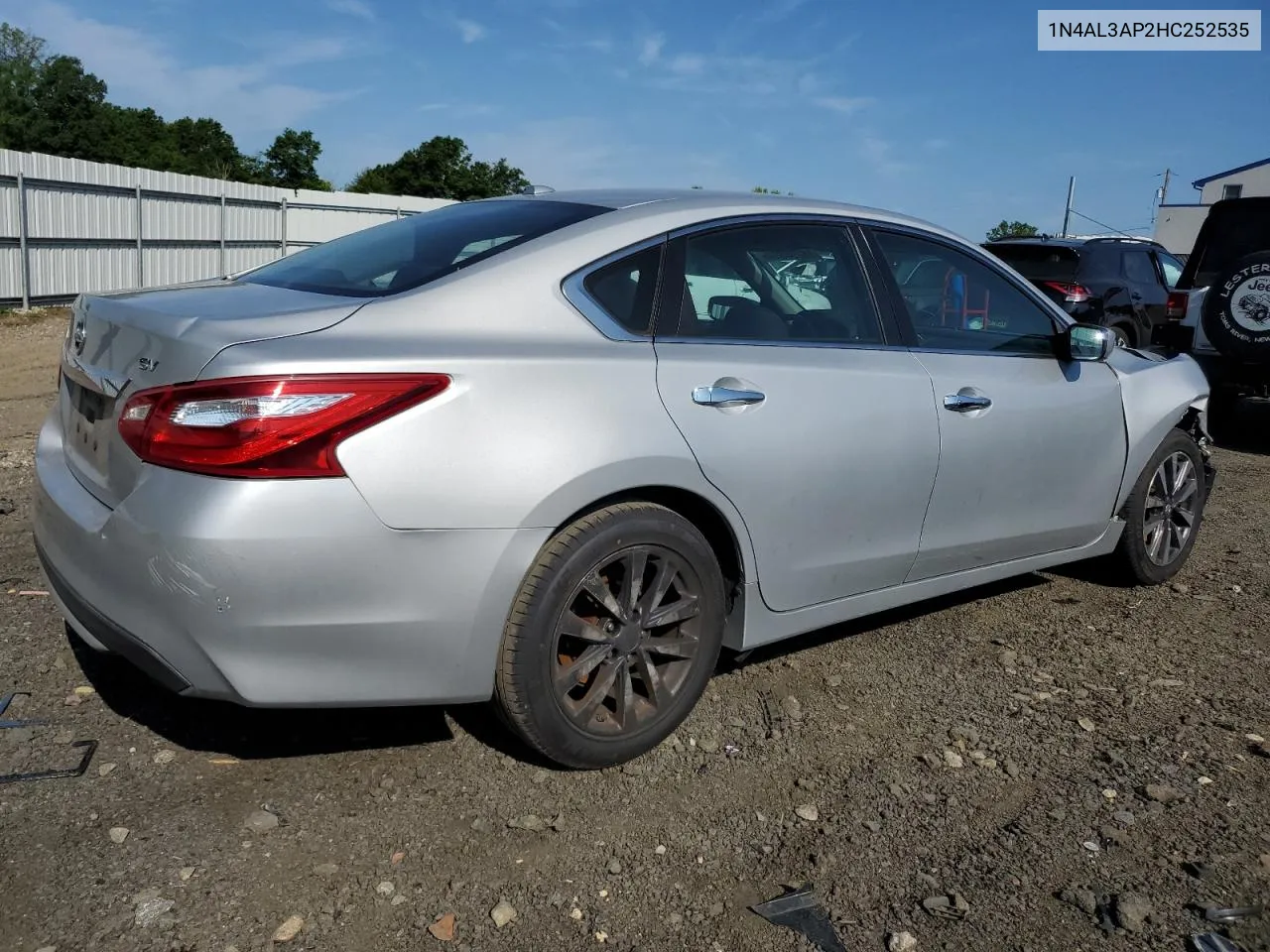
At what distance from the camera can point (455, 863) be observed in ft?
8.88

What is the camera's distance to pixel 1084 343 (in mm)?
4254

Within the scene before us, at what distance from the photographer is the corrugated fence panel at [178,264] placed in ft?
62.7

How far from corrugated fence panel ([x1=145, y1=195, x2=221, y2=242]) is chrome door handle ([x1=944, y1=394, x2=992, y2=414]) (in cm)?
1787

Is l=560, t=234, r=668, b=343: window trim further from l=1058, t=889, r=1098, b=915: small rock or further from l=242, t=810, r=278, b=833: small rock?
l=1058, t=889, r=1098, b=915: small rock

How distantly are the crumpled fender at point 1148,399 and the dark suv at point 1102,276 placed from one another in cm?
634

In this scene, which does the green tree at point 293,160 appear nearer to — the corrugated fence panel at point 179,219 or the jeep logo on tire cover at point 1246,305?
the corrugated fence panel at point 179,219

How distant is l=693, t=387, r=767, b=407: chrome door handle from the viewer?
3.12 meters

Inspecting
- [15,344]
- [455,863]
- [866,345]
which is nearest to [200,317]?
[455,863]

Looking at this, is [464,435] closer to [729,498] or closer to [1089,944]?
[729,498]

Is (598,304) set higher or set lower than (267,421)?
higher

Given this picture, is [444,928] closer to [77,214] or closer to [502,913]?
[502,913]

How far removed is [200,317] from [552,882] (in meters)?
1.61

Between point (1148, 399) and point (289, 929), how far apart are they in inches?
153

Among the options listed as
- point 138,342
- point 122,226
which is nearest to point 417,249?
point 138,342
